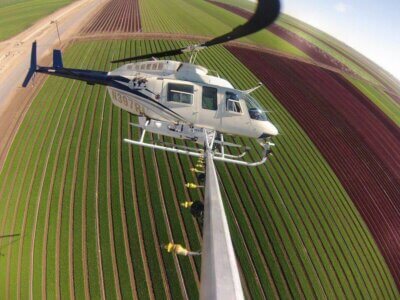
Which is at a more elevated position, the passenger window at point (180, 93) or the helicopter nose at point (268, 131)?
the passenger window at point (180, 93)

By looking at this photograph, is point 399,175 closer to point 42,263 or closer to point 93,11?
point 42,263

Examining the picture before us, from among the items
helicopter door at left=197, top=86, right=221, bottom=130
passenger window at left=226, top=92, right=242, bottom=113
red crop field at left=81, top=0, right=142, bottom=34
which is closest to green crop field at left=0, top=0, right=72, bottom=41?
red crop field at left=81, top=0, right=142, bottom=34

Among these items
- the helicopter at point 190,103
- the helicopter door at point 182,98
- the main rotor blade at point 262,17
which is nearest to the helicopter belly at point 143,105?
the helicopter at point 190,103

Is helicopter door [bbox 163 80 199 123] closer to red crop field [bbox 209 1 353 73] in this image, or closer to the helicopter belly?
the helicopter belly

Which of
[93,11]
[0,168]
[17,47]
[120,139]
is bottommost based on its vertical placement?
[0,168]

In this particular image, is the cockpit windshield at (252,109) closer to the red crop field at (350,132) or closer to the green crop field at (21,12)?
the red crop field at (350,132)

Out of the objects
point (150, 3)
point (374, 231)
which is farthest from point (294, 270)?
point (150, 3)

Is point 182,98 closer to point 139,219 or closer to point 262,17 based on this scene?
point 262,17
